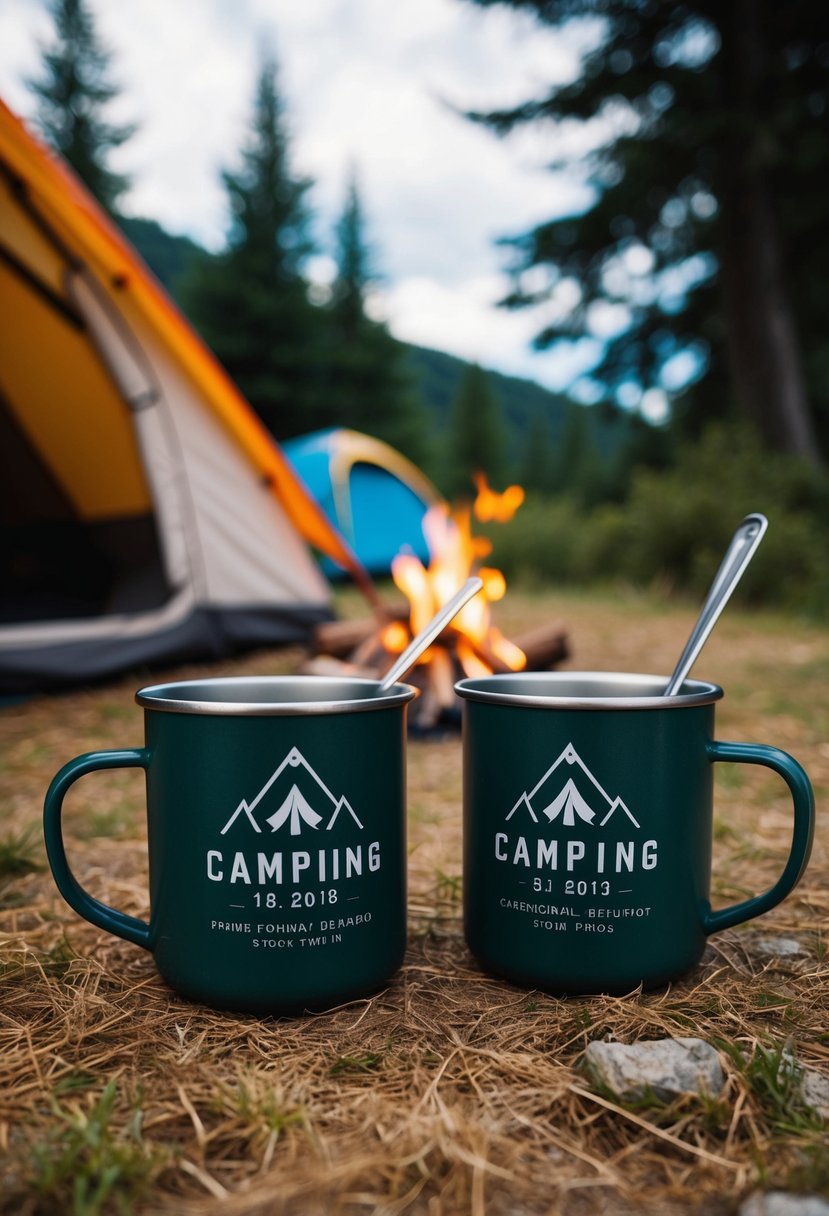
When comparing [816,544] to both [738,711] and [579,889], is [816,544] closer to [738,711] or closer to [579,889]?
[738,711]

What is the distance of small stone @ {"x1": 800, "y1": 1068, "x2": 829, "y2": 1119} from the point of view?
78cm

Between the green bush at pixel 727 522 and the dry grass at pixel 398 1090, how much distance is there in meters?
4.30

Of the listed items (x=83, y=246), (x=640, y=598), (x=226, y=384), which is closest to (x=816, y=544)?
(x=640, y=598)

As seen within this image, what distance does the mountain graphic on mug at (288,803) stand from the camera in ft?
2.93

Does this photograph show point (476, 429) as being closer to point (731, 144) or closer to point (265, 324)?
point (265, 324)

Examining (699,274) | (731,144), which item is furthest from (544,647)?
(699,274)

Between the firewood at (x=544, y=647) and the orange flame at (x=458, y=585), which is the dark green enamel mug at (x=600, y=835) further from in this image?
the firewood at (x=544, y=647)

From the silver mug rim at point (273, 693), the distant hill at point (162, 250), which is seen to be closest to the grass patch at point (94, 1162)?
the silver mug rim at point (273, 693)

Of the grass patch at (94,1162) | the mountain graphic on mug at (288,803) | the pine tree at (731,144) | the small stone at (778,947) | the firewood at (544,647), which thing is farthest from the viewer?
the pine tree at (731,144)

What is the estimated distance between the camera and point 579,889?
929 millimetres

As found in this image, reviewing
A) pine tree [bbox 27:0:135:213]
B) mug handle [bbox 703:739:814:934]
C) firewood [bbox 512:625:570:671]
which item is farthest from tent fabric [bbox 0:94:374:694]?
pine tree [bbox 27:0:135:213]

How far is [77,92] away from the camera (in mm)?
18125

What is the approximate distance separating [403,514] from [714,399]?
387 cm

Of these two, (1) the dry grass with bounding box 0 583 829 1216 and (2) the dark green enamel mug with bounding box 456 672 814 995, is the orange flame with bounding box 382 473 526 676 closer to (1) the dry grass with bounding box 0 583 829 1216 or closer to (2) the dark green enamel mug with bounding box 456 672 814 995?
(1) the dry grass with bounding box 0 583 829 1216
